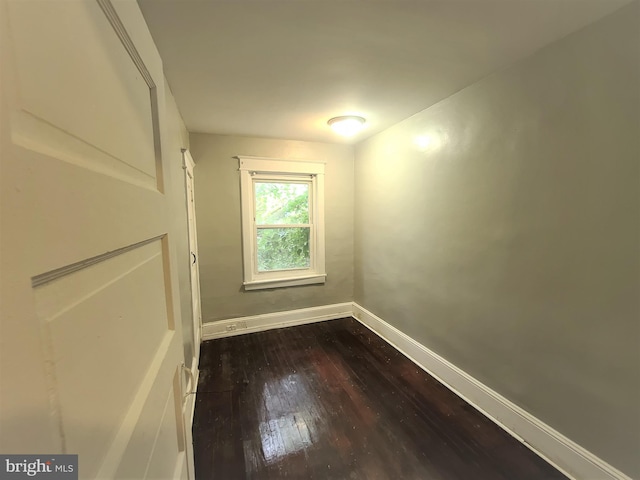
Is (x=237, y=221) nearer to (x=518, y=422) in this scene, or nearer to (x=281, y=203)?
A: (x=281, y=203)

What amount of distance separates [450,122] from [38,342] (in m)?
2.43

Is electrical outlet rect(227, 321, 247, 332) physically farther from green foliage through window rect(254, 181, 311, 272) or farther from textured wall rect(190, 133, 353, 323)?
green foliage through window rect(254, 181, 311, 272)

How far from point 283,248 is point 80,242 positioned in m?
3.03

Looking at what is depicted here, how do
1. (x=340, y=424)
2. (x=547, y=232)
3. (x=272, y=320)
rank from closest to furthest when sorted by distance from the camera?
(x=547, y=232)
(x=340, y=424)
(x=272, y=320)

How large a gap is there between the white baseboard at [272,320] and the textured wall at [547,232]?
4.71ft

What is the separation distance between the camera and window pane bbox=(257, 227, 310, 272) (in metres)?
3.33

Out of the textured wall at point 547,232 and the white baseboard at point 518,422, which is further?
the white baseboard at point 518,422

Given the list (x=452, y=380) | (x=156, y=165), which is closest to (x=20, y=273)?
(x=156, y=165)

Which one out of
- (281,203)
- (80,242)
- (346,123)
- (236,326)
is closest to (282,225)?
(281,203)

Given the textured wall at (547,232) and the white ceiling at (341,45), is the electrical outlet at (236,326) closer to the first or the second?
the textured wall at (547,232)

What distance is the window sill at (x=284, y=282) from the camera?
127 inches

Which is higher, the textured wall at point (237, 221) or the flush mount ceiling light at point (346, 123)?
the flush mount ceiling light at point (346, 123)

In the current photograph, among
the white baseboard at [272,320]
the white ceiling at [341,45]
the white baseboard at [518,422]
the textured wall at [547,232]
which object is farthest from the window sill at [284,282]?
the white ceiling at [341,45]

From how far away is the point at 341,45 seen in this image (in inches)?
56.1
